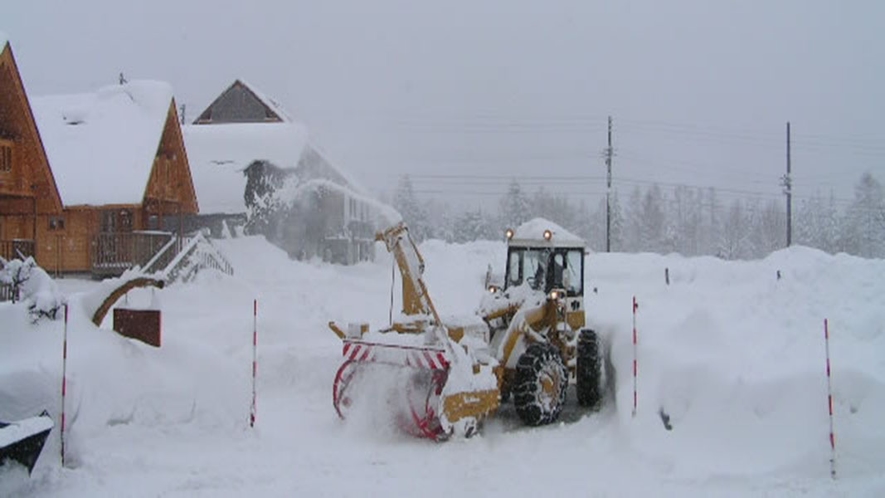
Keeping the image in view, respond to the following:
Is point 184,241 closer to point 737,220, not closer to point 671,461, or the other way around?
point 671,461

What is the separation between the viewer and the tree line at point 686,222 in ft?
247

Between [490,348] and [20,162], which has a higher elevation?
[20,162]

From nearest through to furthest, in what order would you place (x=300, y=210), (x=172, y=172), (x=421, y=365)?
(x=421, y=365), (x=172, y=172), (x=300, y=210)

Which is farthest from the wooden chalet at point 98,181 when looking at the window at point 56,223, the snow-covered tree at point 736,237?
the snow-covered tree at point 736,237

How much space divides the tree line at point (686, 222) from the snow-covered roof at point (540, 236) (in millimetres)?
48628

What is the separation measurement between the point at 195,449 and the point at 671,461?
4.95 meters

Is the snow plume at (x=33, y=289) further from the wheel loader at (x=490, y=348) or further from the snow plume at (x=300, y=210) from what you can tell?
the snow plume at (x=300, y=210)

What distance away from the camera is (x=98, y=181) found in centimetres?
2589

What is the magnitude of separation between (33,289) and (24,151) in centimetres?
1642

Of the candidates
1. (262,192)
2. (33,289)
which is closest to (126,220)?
(262,192)

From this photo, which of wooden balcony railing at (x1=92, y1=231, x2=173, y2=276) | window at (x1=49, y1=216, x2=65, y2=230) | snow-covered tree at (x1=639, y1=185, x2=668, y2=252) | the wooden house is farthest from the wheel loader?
snow-covered tree at (x1=639, y1=185, x2=668, y2=252)

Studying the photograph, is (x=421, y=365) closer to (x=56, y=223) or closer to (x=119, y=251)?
(x=119, y=251)

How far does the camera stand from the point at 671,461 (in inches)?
309

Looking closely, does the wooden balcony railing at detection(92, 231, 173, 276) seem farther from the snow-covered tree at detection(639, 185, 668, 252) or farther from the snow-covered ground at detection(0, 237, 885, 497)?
the snow-covered tree at detection(639, 185, 668, 252)
